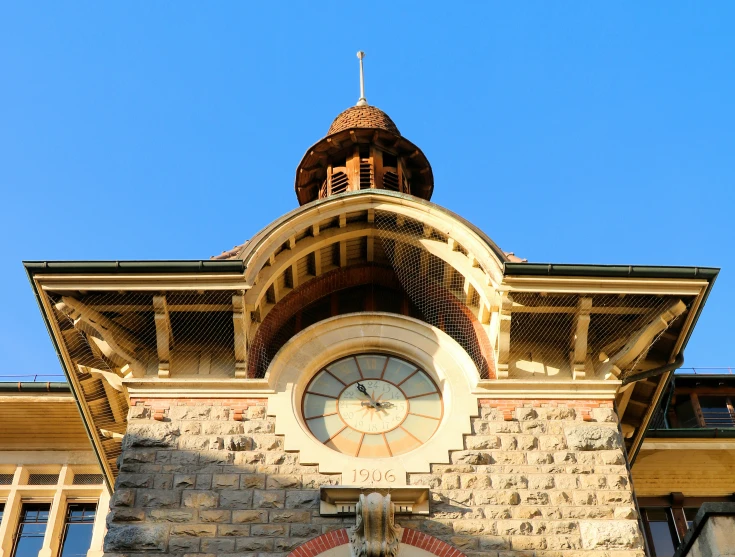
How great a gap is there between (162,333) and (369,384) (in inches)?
124

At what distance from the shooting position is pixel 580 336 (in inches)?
616

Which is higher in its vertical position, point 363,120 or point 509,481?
point 363,120

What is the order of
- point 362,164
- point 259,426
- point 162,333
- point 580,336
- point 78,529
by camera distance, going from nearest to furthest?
1. point 259,426
2. point 162,333
3. point 580,336
4. point 78,529
5. point 362,164

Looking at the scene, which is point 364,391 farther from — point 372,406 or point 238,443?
point 238,443

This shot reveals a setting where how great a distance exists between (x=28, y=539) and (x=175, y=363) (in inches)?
176

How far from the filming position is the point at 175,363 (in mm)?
15742

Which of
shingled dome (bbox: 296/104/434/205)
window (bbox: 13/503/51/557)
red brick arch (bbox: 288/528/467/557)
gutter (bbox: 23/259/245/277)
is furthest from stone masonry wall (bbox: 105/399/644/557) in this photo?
shingled dome (bbox: 296/104/434/205)

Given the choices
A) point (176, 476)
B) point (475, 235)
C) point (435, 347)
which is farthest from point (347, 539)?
point (475, 235)

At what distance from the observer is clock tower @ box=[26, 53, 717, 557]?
13.7 metres

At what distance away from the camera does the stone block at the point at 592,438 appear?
14.7 metres

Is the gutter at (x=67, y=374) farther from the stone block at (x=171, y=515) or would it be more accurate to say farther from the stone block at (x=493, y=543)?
the stone block at (x=493, y=543)

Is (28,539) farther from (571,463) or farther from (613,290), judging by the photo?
(613,290)

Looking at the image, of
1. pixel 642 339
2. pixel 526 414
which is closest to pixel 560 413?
pixel 526 414

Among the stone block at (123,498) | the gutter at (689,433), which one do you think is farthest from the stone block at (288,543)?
the gutter at (689,433)
